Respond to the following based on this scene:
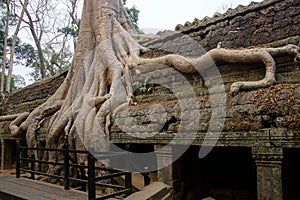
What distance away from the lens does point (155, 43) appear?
600 cm

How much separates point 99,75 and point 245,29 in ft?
10.2

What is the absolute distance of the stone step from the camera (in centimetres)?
350

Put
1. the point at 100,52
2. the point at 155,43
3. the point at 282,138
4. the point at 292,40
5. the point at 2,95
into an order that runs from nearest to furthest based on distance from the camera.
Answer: the point at 282,138, the point at 292,40, the point at 155,43, the point at 100,52, the point at 2,95

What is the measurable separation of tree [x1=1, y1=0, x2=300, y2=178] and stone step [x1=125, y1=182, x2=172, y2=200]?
149 centimetres

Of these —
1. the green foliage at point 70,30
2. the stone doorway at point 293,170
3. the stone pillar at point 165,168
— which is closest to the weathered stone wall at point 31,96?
the stone pillar at point 165,168

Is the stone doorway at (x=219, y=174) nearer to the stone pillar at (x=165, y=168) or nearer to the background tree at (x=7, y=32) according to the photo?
the stone pillar at (x=165, y=168)

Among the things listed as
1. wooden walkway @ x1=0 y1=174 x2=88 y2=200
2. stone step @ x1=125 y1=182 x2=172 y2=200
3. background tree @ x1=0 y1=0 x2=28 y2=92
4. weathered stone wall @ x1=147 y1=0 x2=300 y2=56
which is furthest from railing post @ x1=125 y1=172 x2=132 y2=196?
background tree @ x1=0 y1=0 x2=28 y2=92

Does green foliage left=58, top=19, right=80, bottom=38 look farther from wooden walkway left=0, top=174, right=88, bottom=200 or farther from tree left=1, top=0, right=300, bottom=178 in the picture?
wooden walkway left=0, top=174, right=88, bottom=200

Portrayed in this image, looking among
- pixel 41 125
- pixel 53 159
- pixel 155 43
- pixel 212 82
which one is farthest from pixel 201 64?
pixel 41 125

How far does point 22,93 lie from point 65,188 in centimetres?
657

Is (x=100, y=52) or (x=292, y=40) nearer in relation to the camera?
(x=292, y=40)

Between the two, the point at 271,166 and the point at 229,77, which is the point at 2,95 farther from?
the point at 271,166

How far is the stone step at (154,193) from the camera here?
350 cm

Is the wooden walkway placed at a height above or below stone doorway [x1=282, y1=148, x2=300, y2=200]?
below
